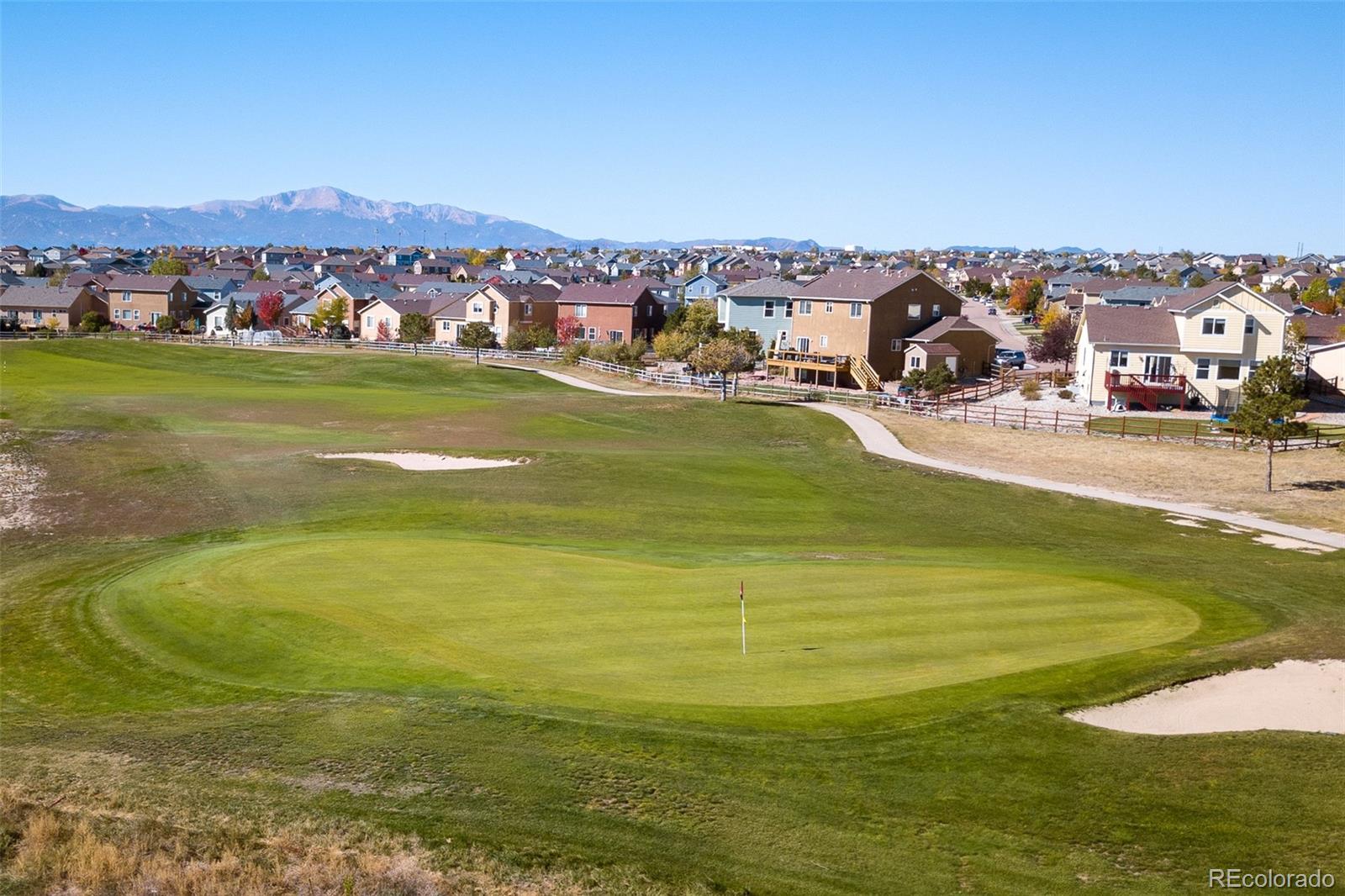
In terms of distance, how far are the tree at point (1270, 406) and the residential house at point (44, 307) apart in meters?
113

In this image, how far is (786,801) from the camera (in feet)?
46.0

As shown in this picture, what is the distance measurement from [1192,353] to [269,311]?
93.3 m

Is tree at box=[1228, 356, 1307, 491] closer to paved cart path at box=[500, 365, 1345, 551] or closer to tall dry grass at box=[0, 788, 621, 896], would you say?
paved cart path at box=[500, 365, 1345, 551]

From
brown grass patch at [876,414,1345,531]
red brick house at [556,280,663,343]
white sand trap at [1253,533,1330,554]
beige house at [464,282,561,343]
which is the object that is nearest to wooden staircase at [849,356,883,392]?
brown grass patch at [876,414,1345,531]

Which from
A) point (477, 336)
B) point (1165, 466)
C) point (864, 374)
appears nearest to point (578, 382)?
point (864, 374)

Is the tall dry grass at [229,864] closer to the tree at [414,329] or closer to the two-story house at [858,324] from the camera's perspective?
the two-story house at [858,324]

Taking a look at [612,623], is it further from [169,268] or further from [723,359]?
[169,268]

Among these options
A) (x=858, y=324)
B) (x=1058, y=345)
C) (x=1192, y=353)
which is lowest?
(x=1192, y=353)

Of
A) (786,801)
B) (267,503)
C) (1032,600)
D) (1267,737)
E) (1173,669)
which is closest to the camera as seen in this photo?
(786,801)

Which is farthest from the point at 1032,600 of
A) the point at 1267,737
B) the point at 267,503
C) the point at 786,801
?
the point at 267,503

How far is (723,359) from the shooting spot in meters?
70.4

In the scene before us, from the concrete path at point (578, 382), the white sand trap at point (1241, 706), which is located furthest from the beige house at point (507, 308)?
the white sand trap at point (1241, 706)

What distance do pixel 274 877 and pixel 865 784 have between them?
7.06 metres

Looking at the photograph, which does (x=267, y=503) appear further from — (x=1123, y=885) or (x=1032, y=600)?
(x=1123, y=885)
